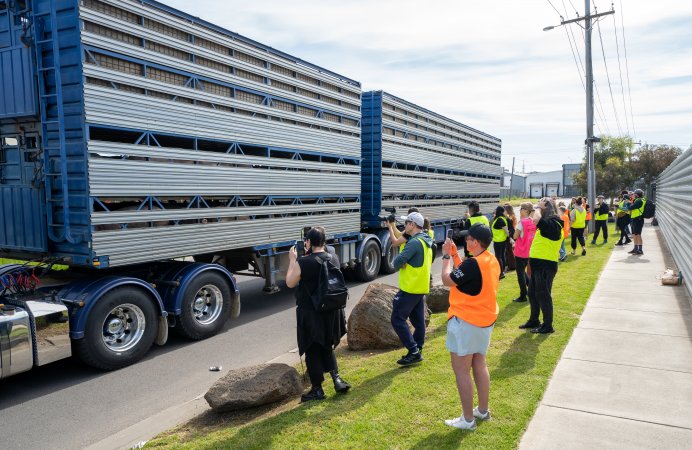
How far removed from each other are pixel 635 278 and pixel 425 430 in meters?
8.46

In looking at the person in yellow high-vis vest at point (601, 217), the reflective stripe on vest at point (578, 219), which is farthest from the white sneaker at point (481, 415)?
the person in yellow high-vis vest at point (601, 217)

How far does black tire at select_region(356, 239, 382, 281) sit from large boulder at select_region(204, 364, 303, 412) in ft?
22.4

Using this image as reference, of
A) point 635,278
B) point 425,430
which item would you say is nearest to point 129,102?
point 425,430

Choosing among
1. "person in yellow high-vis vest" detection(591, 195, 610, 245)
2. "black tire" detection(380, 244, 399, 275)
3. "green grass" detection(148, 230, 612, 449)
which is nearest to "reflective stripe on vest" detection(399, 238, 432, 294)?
"green grass" detection(148, 230, 612, 449)

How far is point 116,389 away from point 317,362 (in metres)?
2.37

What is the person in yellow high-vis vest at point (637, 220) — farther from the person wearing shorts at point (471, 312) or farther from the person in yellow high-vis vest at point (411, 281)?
the person wearing shorts at point (471, 312)

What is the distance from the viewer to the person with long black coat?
476 cm

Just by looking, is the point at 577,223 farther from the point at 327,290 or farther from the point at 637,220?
the point at 327,290

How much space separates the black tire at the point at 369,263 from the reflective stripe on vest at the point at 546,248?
5492mm


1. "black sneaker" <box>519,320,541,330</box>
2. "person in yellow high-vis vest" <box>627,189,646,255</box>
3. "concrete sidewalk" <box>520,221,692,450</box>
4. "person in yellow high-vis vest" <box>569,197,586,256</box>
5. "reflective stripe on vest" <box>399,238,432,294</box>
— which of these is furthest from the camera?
"person in yellow high-vis vest" <box>569,197,586,256</box>

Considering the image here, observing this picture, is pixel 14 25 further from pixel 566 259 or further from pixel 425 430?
pixel 566 259

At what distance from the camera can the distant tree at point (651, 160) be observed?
119 feet

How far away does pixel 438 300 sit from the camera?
8266mm

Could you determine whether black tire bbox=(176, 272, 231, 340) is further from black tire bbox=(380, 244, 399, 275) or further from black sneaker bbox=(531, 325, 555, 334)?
black tire bbox=(380, 244, 399, 275)
